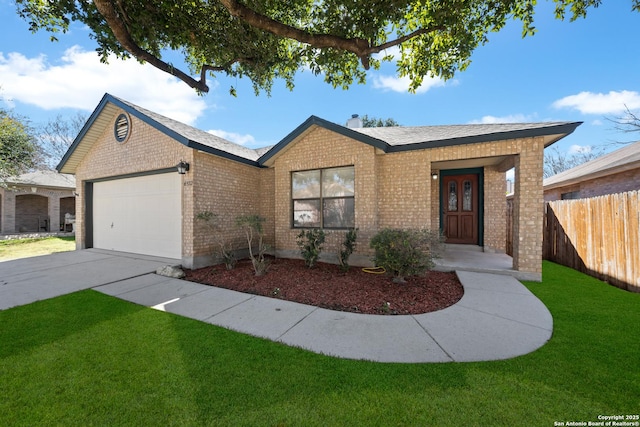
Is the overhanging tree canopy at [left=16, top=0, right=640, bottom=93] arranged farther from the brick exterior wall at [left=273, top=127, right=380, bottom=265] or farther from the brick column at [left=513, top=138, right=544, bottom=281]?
the brick column at [left=513, top=138, right=544, bottom=281]

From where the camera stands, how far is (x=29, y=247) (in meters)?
11.0

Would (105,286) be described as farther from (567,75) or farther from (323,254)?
(567,75)

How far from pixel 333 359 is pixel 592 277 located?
7534mm

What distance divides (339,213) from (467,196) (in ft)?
17.1

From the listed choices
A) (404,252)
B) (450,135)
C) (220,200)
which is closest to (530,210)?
(450,135)

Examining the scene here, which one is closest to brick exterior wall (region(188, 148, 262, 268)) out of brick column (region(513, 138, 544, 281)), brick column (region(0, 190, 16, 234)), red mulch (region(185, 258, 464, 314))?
red mulch (region(185, 258, 464, 314))

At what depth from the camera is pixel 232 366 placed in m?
2.64

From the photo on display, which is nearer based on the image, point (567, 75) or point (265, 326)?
point (265, 326)

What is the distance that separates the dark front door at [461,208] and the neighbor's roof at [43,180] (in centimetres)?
2379

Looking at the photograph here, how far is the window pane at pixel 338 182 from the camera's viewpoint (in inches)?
295

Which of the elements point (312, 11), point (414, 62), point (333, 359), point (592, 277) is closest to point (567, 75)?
point (414, 62)

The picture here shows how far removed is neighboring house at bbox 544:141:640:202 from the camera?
833 cm

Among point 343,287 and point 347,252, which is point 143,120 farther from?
point 343,287

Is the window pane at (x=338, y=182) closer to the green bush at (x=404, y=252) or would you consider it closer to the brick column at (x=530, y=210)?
the green bush at (x=404, y=252)
